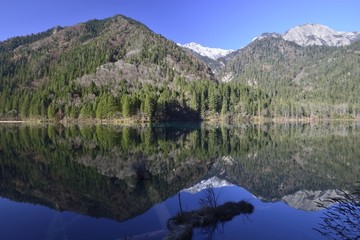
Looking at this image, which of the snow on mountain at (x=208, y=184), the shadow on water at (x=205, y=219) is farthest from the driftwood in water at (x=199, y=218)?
the snow on mountain at (x=208, y=184)

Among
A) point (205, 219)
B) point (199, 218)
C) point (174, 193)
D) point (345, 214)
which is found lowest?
point (174, 193)

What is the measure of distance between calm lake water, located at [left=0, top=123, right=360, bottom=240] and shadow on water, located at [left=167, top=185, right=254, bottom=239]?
0.08 m

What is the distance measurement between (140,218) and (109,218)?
6.40ft

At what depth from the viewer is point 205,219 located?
2014 centimetres

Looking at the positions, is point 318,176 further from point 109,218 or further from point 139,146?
point 139,146

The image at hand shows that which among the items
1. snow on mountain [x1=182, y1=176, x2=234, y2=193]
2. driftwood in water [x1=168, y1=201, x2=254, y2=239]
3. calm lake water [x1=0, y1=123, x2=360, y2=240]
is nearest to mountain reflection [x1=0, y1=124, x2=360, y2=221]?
calm lake water [x1=0, y1=123, x2=360, y2=240]

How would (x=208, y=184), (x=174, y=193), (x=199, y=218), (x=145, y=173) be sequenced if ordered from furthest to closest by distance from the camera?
1. (x=145, y=173)
2. (x=208, y=184)
3. (x=174, y=193)
4. (x=199, y=218)

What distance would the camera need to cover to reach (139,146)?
60.0 m

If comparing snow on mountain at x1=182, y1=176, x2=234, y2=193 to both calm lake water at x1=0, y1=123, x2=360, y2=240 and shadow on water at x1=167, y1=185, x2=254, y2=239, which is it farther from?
shadow on water at x1=167, y1=185, x2=254, y2=239

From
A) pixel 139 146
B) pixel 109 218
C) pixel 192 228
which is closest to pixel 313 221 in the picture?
pixel 192 228

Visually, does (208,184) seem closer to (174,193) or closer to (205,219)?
(174,193)

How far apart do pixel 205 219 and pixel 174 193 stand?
8981 mm

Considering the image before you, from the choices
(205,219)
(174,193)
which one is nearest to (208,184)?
(174,193)

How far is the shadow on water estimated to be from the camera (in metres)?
17.9
